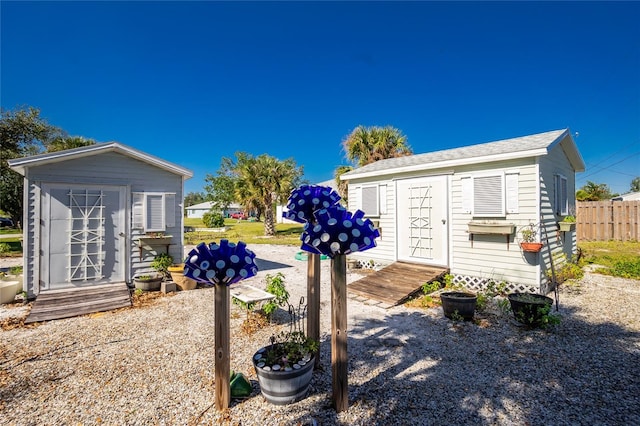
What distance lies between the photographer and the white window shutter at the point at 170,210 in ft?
22.1

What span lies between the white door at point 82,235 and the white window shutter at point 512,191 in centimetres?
860

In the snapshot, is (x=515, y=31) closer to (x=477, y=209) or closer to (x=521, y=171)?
(x=521, y=171)

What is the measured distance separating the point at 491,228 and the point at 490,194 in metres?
0.77

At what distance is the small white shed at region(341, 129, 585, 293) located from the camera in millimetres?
5684

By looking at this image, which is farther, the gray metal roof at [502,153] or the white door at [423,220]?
the white door at [423,220]

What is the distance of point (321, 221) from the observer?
2264 mm

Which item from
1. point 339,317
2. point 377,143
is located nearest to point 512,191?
point 339,317

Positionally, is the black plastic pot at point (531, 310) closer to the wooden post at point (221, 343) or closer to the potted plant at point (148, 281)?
the wooden post at point (221, 343)

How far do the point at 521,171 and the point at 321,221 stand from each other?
551 cm

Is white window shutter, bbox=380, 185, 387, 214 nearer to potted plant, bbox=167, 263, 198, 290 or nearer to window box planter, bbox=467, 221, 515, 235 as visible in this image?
window box planter, bbox=467, 221, 515, 235

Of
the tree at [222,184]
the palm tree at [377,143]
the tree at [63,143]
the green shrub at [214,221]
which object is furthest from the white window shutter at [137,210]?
the tree at [222,184]

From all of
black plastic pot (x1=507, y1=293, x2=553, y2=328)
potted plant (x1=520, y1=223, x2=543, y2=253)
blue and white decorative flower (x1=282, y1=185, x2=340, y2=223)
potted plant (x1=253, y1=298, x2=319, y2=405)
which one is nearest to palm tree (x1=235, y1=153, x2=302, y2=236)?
potted plant (x1=520, y1=223, x2=543, y2=253)

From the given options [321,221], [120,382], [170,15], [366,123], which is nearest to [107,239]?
[120,382]

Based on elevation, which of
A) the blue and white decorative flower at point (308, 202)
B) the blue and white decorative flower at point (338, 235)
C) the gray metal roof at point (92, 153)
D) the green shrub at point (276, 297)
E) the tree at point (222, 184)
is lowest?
the green shrub at point (276, 297)
